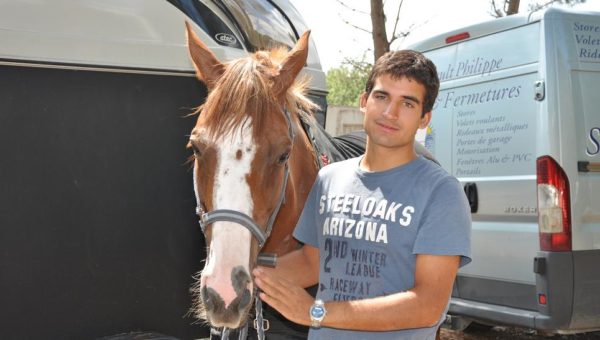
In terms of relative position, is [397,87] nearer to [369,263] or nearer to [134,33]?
[369,263]

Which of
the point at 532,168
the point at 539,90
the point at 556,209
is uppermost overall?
the point at 539,90

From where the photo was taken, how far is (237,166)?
2.21 metres

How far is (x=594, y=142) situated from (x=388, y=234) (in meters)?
3.08

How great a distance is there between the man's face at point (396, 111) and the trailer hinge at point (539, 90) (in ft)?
8.77

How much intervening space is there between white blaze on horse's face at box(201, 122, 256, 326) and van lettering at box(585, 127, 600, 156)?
312 centimetres

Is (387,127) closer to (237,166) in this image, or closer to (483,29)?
(237,166)

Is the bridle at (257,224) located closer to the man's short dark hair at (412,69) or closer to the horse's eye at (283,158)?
the horse's eye at (283,158)

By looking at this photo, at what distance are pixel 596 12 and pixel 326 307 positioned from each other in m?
3.78

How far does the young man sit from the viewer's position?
6.35 feet

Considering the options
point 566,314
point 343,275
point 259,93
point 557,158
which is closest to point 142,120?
point 259,93

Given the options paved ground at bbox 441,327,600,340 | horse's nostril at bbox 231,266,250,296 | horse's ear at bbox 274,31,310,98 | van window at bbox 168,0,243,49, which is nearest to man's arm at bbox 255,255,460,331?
horse's nostril at bbox 231,266,250,296

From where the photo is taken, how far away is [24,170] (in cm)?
311

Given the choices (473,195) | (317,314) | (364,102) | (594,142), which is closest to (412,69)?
(364,102)

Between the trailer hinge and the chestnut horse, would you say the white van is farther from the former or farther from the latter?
the chestnut horse
